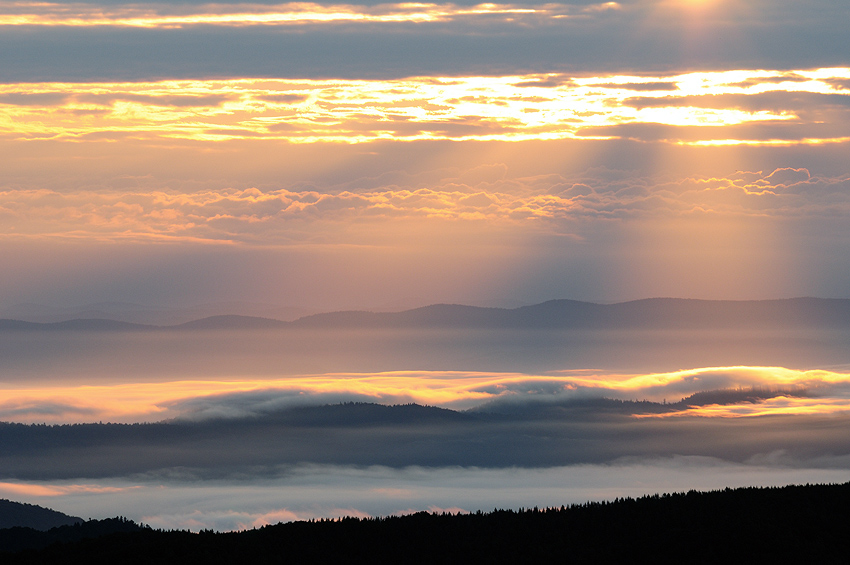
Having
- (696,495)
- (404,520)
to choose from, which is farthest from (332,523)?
(696,495)

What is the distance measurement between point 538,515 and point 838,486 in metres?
47.5

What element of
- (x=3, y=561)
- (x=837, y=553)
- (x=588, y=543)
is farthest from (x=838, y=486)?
(x=3, y=561)

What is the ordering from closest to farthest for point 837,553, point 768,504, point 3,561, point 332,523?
point 837,553 < point 3,561 < point 768,504 < point 332,523

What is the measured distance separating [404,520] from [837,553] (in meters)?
65.3

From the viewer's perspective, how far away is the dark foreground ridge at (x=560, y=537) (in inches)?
4985

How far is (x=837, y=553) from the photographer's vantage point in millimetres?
122562

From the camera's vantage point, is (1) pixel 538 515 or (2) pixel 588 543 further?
(1) pixel 538 515

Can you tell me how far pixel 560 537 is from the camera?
468 feet

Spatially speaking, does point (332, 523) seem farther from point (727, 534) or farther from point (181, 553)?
point (727, 534)

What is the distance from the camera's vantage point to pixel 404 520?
156500mm

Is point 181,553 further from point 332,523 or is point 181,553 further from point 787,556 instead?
point 787,556

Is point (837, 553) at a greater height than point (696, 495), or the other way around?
point (696, 495)

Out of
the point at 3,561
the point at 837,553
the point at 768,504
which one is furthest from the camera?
the point at 768,504

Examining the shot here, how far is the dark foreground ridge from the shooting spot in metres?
127
